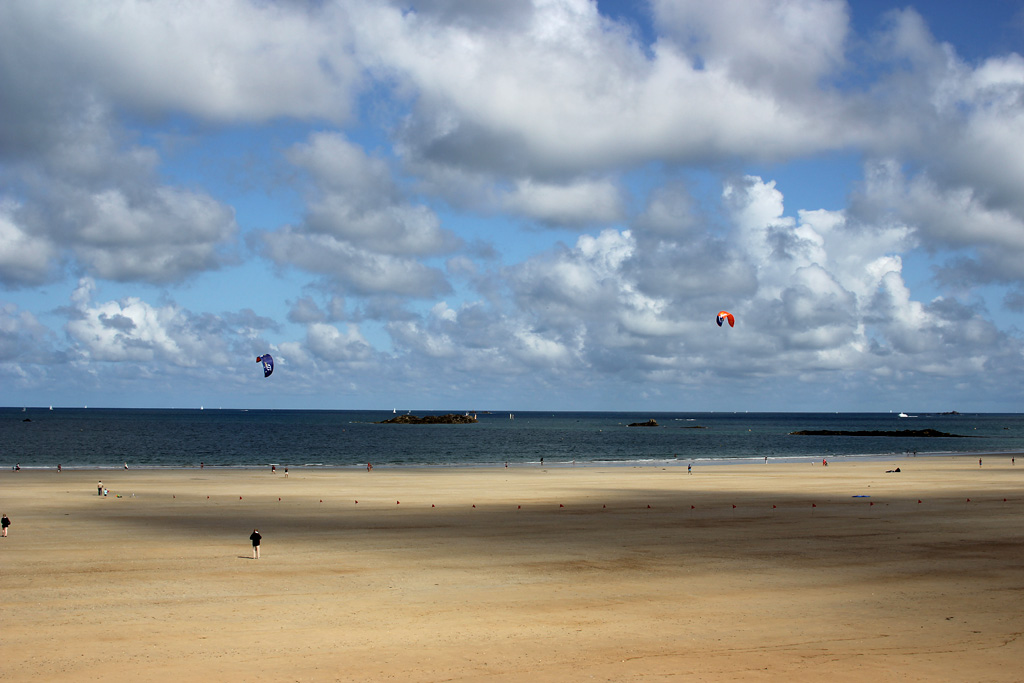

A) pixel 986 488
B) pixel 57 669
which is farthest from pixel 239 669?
pixel 986 488

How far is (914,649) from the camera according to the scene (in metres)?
16.5

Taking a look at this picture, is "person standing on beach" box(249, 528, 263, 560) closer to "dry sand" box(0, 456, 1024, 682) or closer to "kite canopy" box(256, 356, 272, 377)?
"dry sand" box(0, 456, 1024, 682)

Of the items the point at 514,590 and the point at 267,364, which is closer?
the point at 514,590

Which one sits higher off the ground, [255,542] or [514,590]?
[255,542]

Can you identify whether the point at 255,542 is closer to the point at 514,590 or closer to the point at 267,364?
the point at 514,590

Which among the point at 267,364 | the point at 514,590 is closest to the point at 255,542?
the point at 514,590

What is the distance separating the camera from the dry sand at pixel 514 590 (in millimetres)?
15797

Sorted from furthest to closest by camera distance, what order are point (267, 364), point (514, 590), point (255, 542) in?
point (267, 364) < point (255, 542) < point (514, 590)

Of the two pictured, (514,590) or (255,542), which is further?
(255,542)

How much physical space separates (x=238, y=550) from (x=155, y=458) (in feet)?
220

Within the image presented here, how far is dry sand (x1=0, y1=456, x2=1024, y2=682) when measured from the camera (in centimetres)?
1580

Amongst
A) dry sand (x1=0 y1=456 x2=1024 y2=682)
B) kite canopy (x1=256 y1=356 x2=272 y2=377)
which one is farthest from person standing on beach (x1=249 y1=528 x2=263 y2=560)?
kite canopy (x1=256 y1=356 x2=272 y2=377)

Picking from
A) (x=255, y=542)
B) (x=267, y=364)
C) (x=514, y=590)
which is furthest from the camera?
(x=267, y=364)

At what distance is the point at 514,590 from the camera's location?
22.1 meters
